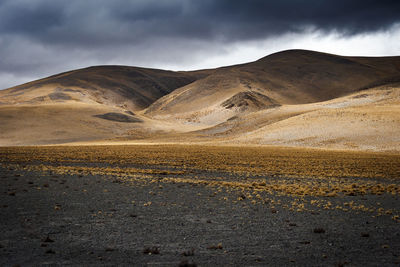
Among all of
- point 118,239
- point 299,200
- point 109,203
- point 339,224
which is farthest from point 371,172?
point 118,239

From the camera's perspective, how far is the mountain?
64.8m

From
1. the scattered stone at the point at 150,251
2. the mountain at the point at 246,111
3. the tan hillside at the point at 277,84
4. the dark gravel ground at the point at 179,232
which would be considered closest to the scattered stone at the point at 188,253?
the dark gravel ground at the point at 179,232

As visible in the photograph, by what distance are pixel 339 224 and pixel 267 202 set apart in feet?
13.9

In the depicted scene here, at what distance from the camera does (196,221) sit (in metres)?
12.9

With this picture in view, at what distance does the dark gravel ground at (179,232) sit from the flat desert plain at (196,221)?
0.11 ft

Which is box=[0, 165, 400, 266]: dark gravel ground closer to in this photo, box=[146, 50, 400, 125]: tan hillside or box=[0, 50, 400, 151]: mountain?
box=[0, 50, 400, 151]: mountain

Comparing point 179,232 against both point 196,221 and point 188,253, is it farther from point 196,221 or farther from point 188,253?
point 188,253

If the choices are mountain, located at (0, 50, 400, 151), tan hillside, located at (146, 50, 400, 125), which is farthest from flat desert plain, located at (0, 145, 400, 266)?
tan hillside, located at (146, 50, 400, 125)

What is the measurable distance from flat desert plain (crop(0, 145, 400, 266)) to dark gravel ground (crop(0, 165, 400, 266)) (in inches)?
1.3

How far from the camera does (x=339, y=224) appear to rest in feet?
40.9

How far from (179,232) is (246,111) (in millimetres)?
107151

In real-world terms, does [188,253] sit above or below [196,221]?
above

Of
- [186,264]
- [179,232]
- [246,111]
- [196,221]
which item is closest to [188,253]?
[186,264]

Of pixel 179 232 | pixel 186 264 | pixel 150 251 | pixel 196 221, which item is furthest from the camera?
pixel 196 221
